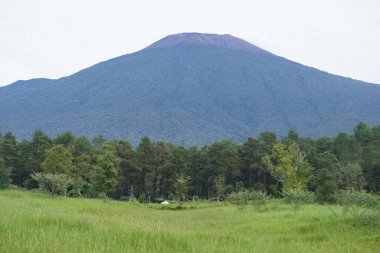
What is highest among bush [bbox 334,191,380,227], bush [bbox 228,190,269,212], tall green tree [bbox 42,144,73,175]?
tall green tree [bbox 42,144,73,175]

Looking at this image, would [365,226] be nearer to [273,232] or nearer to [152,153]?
[273,232]

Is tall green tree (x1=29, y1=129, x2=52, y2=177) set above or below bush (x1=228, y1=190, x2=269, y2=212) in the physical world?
above

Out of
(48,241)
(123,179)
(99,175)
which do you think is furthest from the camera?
(123,179)

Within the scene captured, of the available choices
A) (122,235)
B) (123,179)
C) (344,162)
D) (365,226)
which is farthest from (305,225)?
(123,179)

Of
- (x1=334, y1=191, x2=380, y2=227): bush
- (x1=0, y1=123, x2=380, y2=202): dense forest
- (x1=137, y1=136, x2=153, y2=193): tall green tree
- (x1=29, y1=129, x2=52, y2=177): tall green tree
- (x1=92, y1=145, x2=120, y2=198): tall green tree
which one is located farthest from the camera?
(x1=137, y1=136, x2=153, y2=193): tall green tree

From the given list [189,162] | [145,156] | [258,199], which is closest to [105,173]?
[258,199]

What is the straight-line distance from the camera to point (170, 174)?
249ft

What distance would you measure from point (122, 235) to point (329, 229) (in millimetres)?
9206

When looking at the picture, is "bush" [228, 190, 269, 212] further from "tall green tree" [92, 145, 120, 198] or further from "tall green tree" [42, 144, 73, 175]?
"tall green tree" [42, 144, 73, 175]

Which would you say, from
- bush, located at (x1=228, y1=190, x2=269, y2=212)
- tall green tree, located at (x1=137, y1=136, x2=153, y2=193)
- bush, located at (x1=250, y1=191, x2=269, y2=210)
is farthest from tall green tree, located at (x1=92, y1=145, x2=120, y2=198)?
tall green tree, located at (x1=137, y1=136, x2=153, y2=193)

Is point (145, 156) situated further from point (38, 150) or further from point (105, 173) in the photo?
point (105, 173)

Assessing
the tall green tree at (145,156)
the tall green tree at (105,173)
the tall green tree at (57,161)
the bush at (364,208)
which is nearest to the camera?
the bush at (364,208)

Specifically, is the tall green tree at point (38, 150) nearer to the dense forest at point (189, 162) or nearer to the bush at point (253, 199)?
the dense forest at point (189, 162)

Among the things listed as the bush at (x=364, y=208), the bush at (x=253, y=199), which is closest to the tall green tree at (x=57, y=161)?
the bush at (x=253, y=199)
